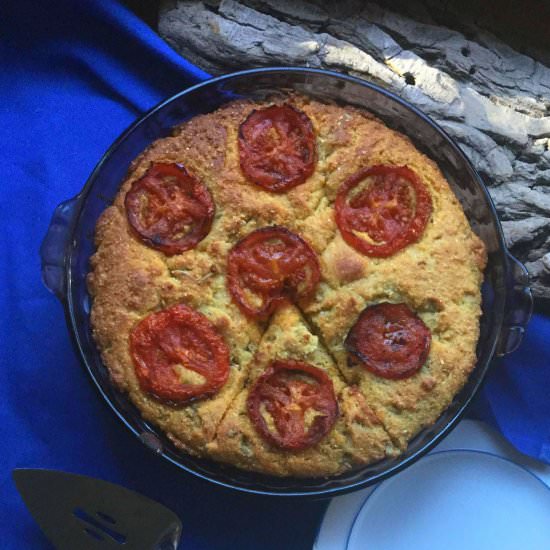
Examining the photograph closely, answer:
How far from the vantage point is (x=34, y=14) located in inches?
131

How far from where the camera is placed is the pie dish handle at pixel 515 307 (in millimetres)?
2924

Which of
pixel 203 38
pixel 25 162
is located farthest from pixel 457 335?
pixel 25 162

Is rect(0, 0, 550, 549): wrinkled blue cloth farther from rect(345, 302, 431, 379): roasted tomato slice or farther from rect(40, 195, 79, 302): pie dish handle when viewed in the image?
rect(345, 302, 431, 379): roasted tomato slice

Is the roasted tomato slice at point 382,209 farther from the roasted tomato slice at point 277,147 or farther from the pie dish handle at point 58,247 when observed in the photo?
the pie dish handle at point 58,247

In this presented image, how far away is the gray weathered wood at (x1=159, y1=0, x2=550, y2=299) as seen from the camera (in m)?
3.12

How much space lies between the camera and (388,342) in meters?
2.74

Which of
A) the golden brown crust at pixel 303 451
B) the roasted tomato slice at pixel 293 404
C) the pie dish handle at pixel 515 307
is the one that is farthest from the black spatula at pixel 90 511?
the pie dish handle at pixel 515 307

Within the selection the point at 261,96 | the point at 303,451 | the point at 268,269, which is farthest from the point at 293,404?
the point at 261,96

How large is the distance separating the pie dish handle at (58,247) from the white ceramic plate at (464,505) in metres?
1.40

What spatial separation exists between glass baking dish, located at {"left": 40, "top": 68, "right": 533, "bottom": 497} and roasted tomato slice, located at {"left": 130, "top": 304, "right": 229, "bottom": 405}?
7.8 inches

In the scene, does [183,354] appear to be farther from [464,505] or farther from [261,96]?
[464,505]

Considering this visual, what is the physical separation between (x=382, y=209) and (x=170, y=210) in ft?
2.40

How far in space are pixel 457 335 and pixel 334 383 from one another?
0.46 metres

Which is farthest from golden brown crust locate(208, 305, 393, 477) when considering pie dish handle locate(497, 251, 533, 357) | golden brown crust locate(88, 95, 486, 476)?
pie dish handle locate(497, 251, 533, 357)
